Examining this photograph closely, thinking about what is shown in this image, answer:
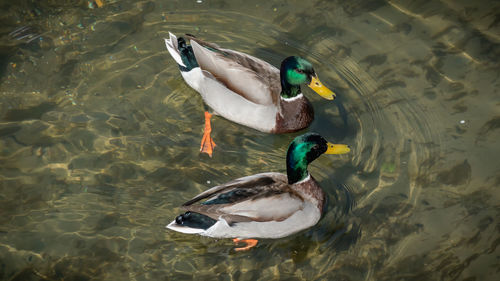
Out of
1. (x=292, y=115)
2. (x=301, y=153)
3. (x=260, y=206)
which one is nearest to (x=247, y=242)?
(x=260, y=206)

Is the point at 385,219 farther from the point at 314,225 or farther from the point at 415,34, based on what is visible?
the point at 415,34

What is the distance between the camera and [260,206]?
4723 millimetres

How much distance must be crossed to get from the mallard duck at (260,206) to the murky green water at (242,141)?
0.19 meters

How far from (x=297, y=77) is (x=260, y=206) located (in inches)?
64.7

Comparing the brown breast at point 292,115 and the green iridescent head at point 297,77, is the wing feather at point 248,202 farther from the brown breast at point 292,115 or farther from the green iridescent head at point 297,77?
the green iridescent head at point 297,77

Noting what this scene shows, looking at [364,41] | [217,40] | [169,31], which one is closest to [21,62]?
[169,31]

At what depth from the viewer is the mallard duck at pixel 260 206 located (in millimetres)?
4703

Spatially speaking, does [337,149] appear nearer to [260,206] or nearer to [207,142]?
[260,206]

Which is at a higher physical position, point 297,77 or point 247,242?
point 297,77

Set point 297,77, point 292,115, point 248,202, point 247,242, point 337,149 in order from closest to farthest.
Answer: point 248,202, point 247,242, point 337,149, point 297,77, point 292,115

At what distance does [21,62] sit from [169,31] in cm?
177

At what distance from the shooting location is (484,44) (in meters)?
6.70

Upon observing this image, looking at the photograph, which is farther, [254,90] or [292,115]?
[292,115]

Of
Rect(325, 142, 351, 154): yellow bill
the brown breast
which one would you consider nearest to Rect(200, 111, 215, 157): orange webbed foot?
the brown breast
